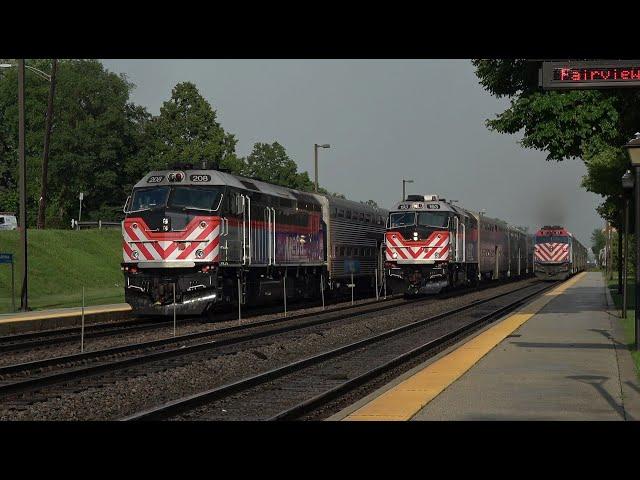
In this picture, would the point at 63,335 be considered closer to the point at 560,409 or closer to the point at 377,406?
the point at 377,406

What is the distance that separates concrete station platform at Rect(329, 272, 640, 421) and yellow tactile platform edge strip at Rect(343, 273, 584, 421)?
11 millimetres

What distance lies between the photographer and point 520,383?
13.0 m

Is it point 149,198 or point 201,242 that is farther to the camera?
point 149,198

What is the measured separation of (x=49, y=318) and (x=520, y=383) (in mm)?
15679

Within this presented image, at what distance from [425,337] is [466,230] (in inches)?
814

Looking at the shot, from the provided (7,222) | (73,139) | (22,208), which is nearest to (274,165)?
(73,139)

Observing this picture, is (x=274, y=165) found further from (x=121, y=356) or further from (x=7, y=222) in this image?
(x=121, y=356)

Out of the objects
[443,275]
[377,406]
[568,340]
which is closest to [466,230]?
[443,275]

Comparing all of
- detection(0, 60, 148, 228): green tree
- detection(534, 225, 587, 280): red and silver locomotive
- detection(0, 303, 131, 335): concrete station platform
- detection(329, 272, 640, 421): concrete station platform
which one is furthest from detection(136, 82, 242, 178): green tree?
detection(329, 272, 640, 421): concrete station platform

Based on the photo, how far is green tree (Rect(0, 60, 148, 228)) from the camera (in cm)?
8406

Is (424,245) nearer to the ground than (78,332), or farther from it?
farther from it

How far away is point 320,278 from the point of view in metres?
35.3

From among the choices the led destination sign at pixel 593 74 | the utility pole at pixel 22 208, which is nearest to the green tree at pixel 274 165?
the utility pole at pixel 22 208
